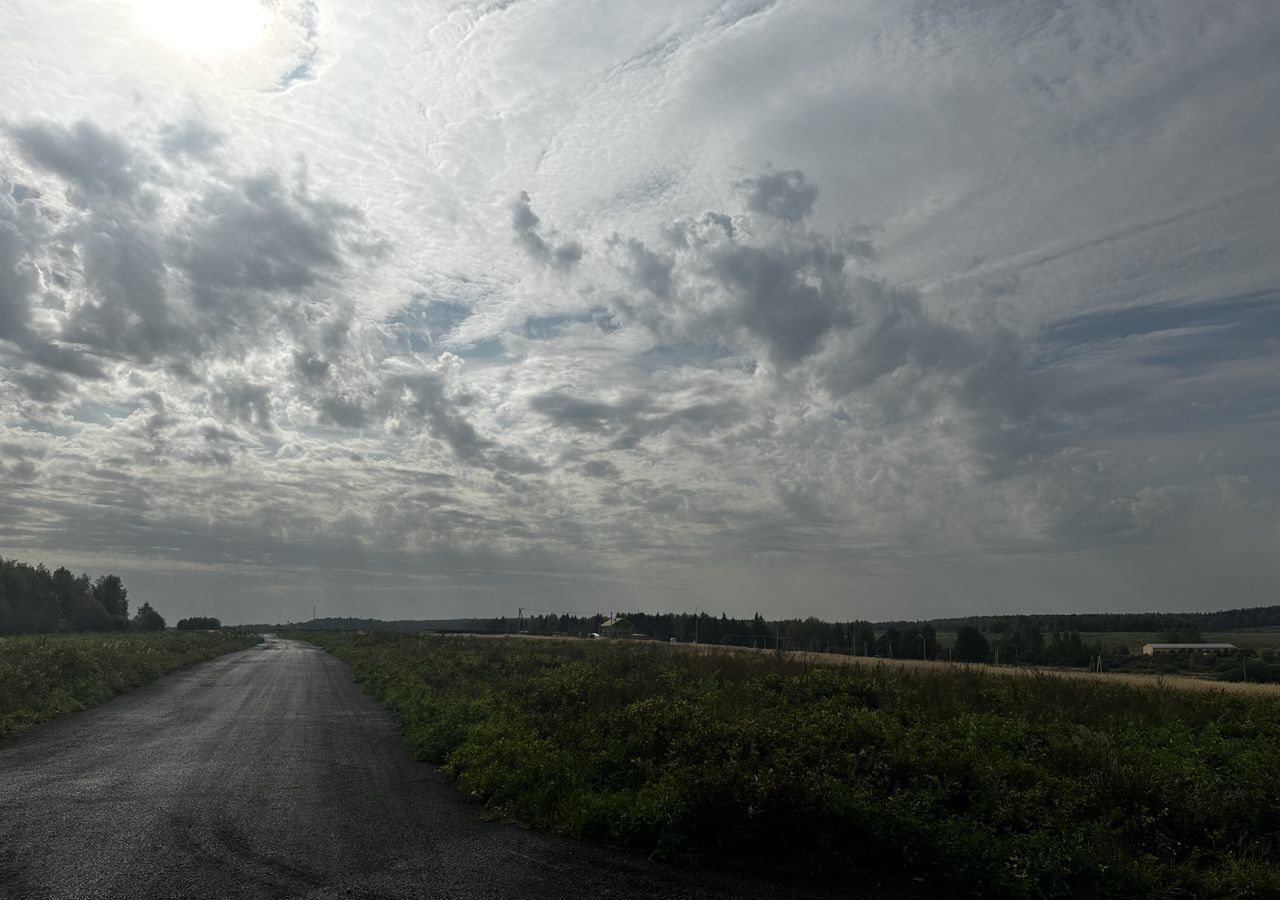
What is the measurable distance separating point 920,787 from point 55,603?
14706cm

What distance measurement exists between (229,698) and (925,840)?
2581 centimetres

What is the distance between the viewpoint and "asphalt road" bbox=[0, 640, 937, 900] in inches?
324

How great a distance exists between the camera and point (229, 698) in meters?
28.1

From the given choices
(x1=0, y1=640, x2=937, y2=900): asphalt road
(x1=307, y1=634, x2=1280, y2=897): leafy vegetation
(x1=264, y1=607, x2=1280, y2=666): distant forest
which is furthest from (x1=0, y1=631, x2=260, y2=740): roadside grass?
(x1=264, y1=607, x2=1280, y2=666): distant forest

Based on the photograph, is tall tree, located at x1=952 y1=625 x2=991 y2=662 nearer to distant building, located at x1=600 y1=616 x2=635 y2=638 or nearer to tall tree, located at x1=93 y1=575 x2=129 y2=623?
distant building, located at x1=600 y1=616 x2=635 y2=638

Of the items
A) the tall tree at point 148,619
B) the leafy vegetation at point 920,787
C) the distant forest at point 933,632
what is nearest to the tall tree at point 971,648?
the distant forest at point 933,632

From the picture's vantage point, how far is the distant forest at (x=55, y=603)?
4584 inches

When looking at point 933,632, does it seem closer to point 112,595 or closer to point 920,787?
point 920,787

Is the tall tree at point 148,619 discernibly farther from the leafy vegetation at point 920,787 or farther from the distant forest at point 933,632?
the leafy vegetation at point 920,787

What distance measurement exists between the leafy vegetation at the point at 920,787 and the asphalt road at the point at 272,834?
2.54 feet

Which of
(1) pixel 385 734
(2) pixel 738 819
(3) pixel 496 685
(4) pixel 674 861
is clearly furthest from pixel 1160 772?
(3) pixel 496 685

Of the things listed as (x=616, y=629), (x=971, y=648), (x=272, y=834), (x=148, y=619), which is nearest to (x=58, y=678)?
(x=272, y=834)

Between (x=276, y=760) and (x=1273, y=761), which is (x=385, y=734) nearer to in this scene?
(x=276, y=760)

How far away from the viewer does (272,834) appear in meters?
10.0
